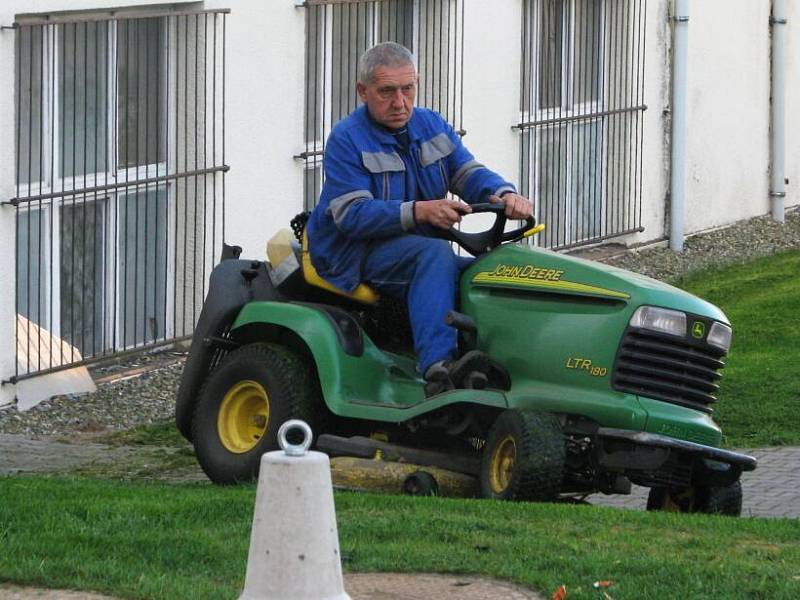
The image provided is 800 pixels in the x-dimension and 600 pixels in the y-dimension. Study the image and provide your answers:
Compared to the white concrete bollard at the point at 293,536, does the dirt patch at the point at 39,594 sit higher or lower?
lower

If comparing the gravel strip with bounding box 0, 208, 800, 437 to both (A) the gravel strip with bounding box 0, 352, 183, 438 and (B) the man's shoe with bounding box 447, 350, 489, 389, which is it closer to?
(A) the gravel strip with bounding box 0, 352, 183, 438

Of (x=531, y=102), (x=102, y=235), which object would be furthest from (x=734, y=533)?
(x=531, y=102)

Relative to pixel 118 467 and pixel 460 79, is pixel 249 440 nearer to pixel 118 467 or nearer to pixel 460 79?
pixel 118 467

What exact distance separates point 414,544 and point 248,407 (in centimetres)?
231

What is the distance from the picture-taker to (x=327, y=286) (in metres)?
8.59

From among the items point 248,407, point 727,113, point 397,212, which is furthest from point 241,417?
point 727,113

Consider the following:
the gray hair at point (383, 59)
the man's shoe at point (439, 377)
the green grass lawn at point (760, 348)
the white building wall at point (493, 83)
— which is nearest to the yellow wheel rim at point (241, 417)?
the man's shoe at point (439, 377)

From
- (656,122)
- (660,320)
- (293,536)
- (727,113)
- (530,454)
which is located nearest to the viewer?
(293,536)

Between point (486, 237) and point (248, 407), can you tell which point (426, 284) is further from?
point (248, 407)

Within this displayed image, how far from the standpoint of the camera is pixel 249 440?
28.9 feet

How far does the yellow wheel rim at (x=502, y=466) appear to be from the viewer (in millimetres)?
7883

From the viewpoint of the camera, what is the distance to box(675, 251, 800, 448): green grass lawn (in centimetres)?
1121

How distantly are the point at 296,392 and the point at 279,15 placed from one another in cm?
544

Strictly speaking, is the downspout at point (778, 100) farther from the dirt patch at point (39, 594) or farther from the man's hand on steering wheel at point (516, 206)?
the dirt patch at point (39, 594)
